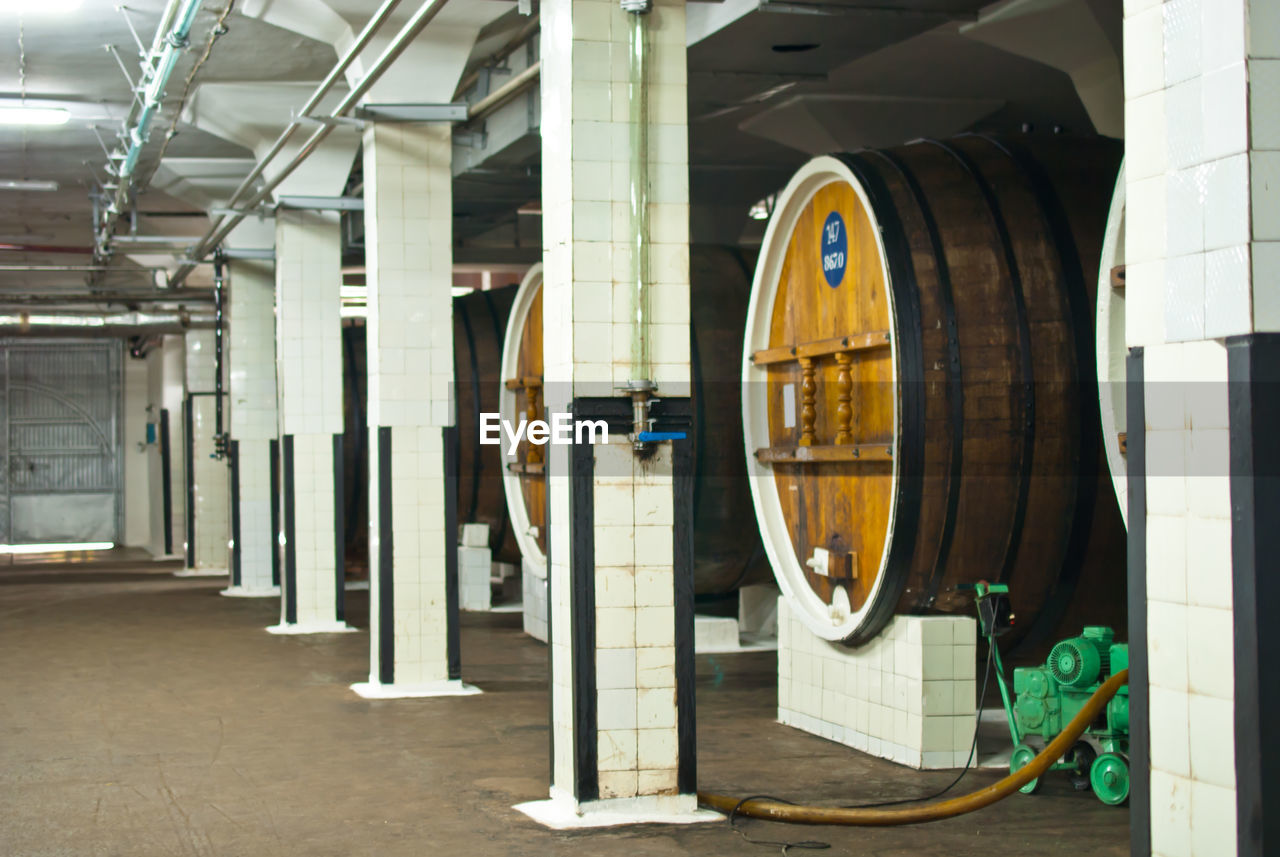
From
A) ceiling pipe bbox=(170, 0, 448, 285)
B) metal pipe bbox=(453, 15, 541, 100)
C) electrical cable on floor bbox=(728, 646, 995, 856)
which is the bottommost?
electrical cable on floor bbox=(728, 646, 995, 856)

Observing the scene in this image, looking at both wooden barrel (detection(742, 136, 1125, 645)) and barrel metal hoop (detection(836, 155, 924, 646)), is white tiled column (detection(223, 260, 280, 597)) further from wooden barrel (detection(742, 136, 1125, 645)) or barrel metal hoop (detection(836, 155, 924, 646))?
barrel metal hoop (detection(836, 155, 924, 646))

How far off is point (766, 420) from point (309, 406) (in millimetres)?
5372

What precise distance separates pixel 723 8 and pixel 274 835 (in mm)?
4514

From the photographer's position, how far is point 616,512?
195 inches

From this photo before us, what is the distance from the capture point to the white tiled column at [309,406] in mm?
10711

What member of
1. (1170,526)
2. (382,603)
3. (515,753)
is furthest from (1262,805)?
(382,603)

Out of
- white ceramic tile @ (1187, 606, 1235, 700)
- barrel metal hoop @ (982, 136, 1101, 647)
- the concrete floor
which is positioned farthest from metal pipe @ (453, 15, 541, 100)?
white ceramic tile @ (1187, 606, 1235, 700)

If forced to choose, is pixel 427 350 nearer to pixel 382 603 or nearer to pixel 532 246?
pixel 382 603

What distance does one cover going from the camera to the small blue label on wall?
19.2ft

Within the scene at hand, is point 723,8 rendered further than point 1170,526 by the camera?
Yes

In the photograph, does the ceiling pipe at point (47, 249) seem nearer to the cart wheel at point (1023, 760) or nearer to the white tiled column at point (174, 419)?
the white tiled column at point (174, 419)

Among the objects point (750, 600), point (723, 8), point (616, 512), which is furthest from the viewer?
point (750, 600)

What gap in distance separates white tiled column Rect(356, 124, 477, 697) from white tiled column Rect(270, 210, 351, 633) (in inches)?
114

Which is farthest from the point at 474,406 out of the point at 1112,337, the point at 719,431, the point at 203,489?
the point at 1112,337
